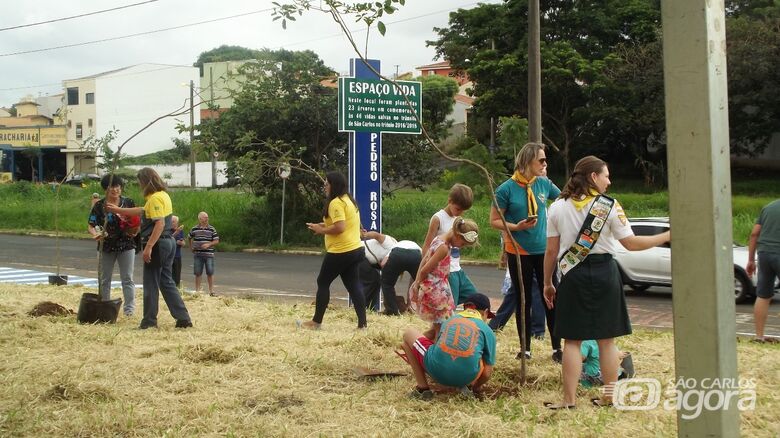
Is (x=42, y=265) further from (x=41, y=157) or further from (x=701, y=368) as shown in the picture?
(x=41, y=157)

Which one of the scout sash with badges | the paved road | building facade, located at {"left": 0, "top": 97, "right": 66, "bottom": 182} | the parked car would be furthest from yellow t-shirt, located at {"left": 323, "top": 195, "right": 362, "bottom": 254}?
building facade, located at {"left": 0, "top": 97, "right": 66, "bottom": 182}

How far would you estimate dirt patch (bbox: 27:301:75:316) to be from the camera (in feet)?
31.6

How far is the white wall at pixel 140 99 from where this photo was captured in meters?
72.1

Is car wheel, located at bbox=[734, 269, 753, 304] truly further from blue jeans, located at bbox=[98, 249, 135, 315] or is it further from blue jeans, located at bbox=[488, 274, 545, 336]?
blue jeans, located at bbox=[98, 249, 135, 315]

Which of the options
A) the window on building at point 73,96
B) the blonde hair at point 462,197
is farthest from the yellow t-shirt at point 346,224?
the window on building at point 73,96

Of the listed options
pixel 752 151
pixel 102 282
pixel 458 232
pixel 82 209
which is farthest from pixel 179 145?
pixel 458 232

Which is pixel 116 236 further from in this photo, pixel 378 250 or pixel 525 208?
pixel 525 208

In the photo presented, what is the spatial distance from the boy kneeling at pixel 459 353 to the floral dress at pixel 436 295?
1.89 feet

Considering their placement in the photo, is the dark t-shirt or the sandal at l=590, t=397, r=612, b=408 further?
the dark t-shirt

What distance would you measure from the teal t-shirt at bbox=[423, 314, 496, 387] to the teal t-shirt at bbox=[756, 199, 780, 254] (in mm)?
4106

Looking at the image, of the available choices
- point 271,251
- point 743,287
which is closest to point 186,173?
point 271,251

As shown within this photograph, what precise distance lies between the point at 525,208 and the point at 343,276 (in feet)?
8.21

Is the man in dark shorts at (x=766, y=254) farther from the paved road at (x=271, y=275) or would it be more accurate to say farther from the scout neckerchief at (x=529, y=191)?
the scout neckerchief at (x=529, y=191)

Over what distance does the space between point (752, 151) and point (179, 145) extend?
1774 inches
